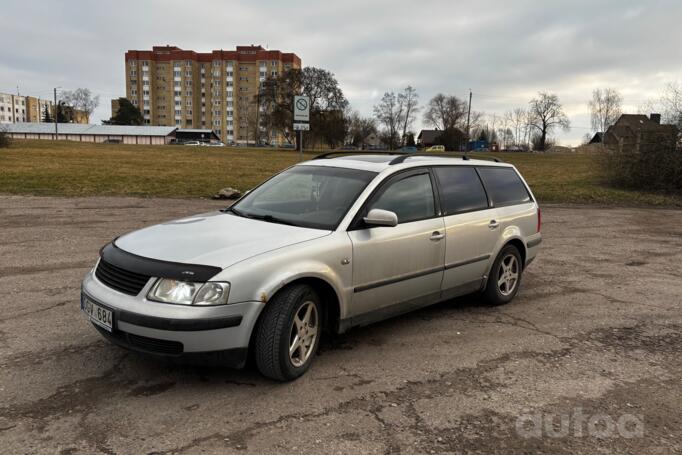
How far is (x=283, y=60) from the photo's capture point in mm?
132625

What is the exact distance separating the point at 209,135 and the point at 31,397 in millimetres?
124603

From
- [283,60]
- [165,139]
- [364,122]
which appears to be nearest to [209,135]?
[165,139]

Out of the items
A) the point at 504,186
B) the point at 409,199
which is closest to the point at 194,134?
the point at 504,186

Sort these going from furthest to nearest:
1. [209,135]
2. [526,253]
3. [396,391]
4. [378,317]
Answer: [209,135] → [526,253] → [378,317] → [396,391]

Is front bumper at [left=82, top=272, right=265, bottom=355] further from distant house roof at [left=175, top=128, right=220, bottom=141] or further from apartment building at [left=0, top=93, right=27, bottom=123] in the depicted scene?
apartment building at [left=0, top=93, right=27, bottom=123]

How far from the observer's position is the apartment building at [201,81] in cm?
13312

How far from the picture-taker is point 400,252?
4.42m

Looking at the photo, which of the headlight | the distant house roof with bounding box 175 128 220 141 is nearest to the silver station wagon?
the headlight

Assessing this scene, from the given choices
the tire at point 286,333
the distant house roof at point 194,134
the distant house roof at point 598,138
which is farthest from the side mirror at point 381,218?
the distant house roof at point 194,134

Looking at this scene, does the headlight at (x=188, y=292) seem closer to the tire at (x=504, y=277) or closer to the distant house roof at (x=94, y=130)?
the tire at (x=504, y=277)

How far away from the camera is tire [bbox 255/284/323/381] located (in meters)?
3.52

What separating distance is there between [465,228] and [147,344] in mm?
3096

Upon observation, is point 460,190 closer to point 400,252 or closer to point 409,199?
point 409,199

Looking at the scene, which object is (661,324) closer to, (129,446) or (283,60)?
(129,446)
